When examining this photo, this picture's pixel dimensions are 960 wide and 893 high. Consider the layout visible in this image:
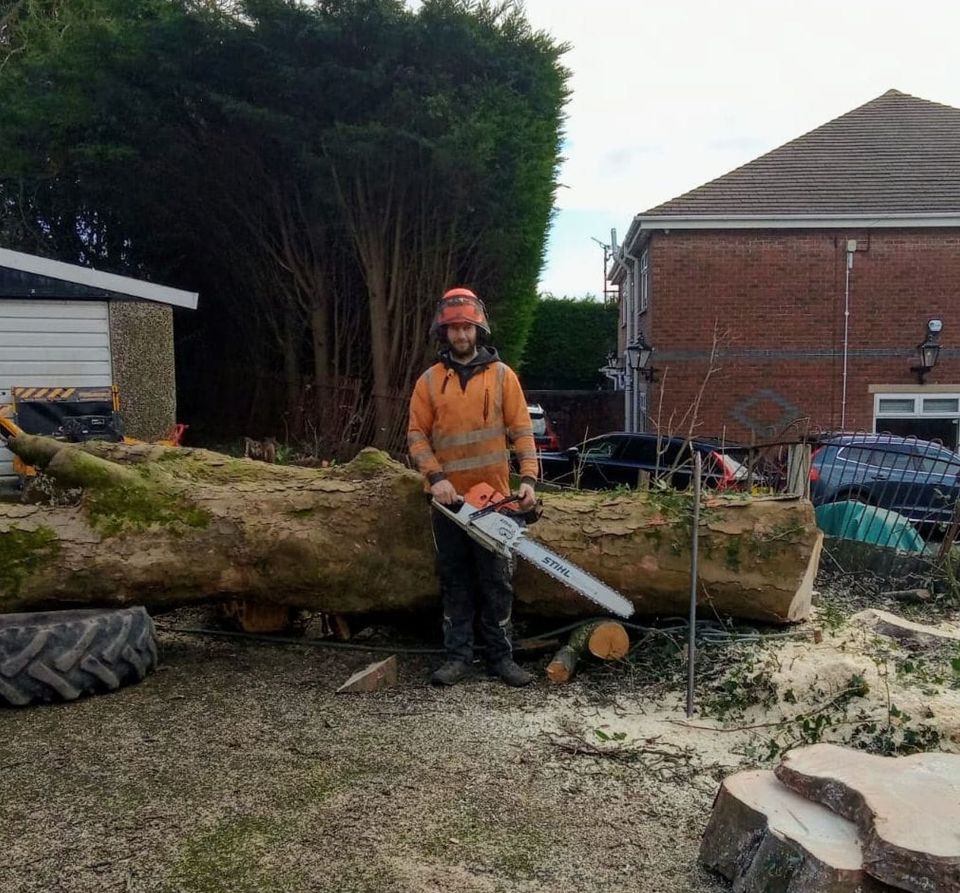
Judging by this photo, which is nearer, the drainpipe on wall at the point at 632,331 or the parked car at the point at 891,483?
the parked car at the point at 891,483

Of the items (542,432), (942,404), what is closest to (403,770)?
(542,432)

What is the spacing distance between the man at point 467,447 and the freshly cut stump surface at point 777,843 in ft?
5.75

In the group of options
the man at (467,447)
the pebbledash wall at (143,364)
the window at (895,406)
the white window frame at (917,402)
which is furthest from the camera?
the window at (895,406)

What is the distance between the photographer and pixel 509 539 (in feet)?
13.5

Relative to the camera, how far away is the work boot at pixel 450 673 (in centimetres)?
431

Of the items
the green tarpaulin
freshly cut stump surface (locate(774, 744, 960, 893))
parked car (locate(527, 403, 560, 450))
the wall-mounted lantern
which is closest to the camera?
freshly cut stump surface (locate(774, 744, 960, 893))

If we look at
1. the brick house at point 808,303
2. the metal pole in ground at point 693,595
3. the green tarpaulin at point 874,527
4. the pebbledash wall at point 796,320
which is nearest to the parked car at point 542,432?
the brick house at point 808,303

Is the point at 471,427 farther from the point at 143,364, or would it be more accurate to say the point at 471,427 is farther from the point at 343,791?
the point at 143,364

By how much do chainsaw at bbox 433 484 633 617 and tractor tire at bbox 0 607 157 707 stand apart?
166 cm

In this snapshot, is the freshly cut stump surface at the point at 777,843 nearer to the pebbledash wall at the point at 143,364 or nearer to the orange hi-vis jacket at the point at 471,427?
the orange hi-vis jacket at the point at 471,427

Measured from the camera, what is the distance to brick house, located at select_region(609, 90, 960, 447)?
14930mm

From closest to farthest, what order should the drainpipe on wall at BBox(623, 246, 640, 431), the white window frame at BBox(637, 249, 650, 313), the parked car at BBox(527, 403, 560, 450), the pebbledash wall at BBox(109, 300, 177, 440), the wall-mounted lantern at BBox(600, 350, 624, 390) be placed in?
1. the pebbledash wall at BBox(109, 300, 177, 440)
2. the white window frame at BBox(637, 249, 650, 313)
3. the parked car at BBox(527, 403, 560, 450)
4. the drainpipe on wall at BBox(623, 246, 640, 431)
5. the wall-mounted lantern at BBox(600, 350, 624, 390)

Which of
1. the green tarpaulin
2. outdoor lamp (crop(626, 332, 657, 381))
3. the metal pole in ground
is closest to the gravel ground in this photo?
the metal pole in ground

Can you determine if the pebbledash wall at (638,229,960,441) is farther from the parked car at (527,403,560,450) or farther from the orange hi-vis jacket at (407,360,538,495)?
the orange hi-vis jacket at (407,360,538,495)
